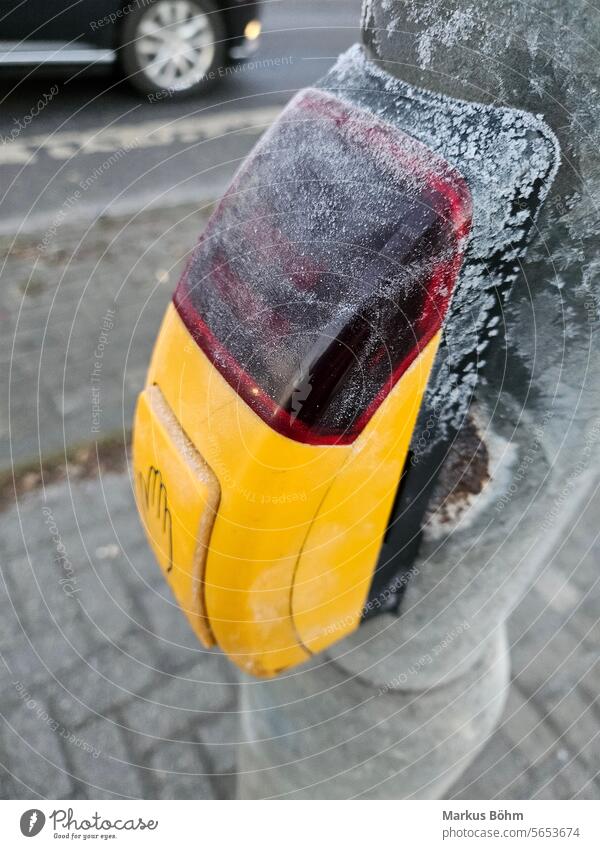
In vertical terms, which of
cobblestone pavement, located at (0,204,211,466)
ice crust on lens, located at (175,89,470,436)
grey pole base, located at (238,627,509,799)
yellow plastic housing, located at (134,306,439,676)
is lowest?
grey pole base, located at (238,627,509,799)

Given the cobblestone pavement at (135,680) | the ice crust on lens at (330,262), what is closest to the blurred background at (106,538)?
the cobblestone pavement at (135,680)

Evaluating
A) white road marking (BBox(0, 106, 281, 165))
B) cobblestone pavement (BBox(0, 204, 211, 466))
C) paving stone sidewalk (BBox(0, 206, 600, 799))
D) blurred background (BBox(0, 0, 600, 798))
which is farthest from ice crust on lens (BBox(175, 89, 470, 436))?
white road marking (BBox(0, 106, 281, 165))

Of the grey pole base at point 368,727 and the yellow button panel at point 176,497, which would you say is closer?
the yellow button panel at point 176,497

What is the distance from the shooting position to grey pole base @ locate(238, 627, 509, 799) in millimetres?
1111

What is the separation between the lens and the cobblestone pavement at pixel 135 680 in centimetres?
154

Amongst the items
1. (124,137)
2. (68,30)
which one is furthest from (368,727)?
(124,137)

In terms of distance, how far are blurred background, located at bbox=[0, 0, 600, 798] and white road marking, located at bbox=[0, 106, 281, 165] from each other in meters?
0.02

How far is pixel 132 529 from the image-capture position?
1.97 meters

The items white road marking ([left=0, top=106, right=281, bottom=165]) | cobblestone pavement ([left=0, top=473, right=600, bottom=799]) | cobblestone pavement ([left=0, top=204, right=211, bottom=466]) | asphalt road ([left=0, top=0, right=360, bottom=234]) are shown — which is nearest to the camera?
cobblestone pavement ([left=0, top=473, right=600, bottom=799])

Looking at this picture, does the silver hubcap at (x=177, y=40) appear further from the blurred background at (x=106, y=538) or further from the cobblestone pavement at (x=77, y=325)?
the cobblestone pavement at (x=77, y=325)

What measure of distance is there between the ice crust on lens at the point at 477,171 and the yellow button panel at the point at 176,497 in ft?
0.78

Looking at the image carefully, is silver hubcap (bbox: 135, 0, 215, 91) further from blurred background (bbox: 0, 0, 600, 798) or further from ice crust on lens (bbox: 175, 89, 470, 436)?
ice crust on lens (bbox: 175, 89, 470, 436)
